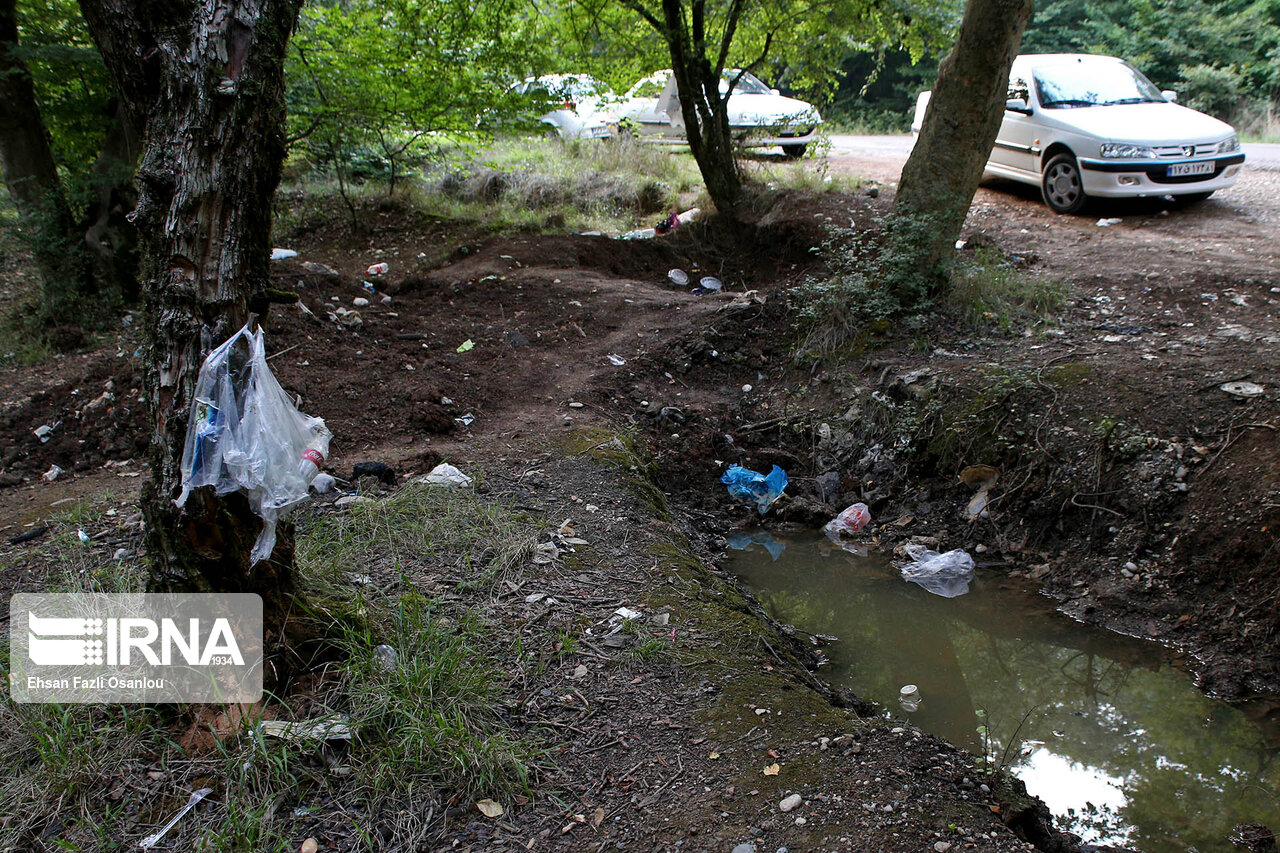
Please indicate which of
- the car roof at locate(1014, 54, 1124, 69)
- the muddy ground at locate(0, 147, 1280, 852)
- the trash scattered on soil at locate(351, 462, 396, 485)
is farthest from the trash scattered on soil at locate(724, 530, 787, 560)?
the car roof at locate(1014, 54, 1124, 69)

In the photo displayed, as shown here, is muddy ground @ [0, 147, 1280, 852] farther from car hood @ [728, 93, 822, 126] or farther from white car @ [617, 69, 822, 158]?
car hood @ [728, 93, 822, 126]

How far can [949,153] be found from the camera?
223 inches

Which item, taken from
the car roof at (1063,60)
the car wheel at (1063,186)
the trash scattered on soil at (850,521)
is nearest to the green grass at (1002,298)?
the trash scattered on soil at (850,521)

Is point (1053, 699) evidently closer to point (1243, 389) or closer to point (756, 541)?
point (756, 541)

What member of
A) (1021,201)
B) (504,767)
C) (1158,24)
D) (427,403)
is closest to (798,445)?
(427,403)

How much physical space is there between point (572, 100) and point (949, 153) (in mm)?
5166

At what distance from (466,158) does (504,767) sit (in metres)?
9.77

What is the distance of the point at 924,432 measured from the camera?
4793 mm

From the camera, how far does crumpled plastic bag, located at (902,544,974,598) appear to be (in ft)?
13.5

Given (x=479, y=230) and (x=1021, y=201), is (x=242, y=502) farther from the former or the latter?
(x=1021, y=201)

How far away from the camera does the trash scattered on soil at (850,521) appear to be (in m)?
4.63

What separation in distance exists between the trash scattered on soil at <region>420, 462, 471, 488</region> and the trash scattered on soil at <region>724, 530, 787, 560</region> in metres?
1.56

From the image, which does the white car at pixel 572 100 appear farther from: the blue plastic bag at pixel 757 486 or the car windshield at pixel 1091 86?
the blue plastic bag at pixel 757 486

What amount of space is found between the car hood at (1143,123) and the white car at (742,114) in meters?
2.69
